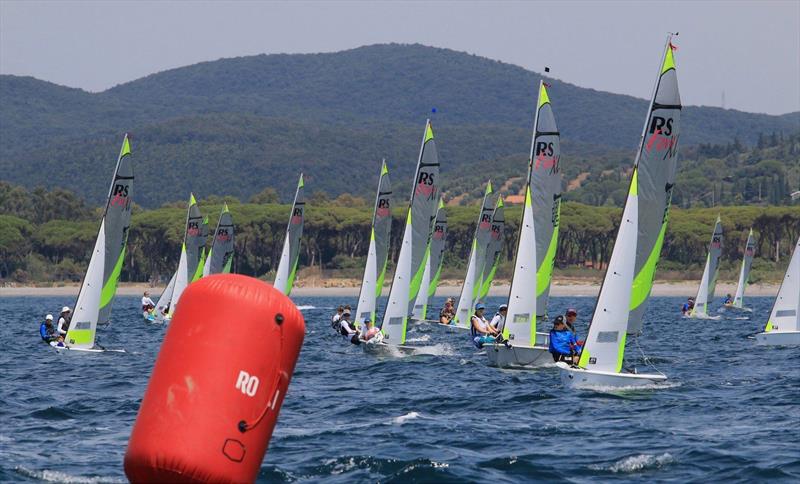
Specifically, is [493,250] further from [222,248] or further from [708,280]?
[708,280]

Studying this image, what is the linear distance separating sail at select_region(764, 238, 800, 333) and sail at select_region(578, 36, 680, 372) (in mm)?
15458

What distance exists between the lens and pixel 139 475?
9.51m

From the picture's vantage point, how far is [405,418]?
64.3ft

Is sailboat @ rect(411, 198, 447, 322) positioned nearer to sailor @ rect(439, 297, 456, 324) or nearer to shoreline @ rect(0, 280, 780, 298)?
sailor @ rect(439, 297, 456, 324)

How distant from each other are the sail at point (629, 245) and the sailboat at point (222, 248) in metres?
32.7

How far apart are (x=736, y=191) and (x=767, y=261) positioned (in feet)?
240

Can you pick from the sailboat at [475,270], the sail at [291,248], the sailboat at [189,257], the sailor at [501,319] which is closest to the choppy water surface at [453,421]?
the sailor at [501,319]

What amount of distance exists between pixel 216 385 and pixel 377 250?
30613 mm

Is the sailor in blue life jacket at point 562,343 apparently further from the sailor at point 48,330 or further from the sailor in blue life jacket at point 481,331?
the sailor at point 48,330

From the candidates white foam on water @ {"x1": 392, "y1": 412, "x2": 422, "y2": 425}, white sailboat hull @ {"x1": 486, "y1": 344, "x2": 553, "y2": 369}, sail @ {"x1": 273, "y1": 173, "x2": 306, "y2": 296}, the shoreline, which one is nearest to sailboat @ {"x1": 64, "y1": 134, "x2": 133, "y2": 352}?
white sailboat hull @ {"x1": 486, "y1": 344, "x2": 553, "y2": 369}

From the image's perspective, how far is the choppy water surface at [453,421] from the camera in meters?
14.9

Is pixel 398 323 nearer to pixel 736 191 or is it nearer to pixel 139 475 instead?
pixel 139 475

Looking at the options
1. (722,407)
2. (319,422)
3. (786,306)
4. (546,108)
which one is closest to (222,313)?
(319,422)

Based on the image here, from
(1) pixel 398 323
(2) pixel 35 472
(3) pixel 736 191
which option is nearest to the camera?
(2) pixel 35 472
